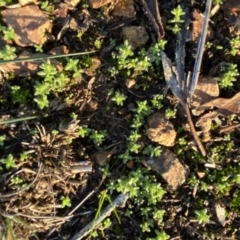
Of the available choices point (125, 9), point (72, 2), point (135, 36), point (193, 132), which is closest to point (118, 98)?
point (135, 36)

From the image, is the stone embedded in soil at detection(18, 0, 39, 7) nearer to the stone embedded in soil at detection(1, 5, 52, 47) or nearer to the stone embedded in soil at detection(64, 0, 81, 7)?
the stone embedded in soil at detection(1, 5, 52, 47)

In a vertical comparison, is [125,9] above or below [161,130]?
above

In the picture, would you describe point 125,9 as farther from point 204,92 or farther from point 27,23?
point 204,92

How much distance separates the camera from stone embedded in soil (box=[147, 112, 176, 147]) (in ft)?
10.3

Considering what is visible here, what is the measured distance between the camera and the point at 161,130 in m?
3.16

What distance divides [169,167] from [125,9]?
126 cm

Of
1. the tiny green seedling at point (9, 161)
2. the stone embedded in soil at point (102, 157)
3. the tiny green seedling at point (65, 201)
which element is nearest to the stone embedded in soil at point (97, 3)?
the stone embedded in soil at point (102, 157)

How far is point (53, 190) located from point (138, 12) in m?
1.52

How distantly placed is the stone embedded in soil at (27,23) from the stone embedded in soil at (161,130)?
105 centimetres

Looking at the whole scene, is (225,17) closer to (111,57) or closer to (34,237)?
(111,57)

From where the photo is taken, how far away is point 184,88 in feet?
10.5

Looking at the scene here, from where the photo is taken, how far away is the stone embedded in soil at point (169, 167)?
3.17 m

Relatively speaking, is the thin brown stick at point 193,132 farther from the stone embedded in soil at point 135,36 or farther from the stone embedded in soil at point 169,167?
the stone embedded in soil at point 135,36

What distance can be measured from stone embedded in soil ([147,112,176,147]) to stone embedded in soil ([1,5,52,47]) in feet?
3.44
